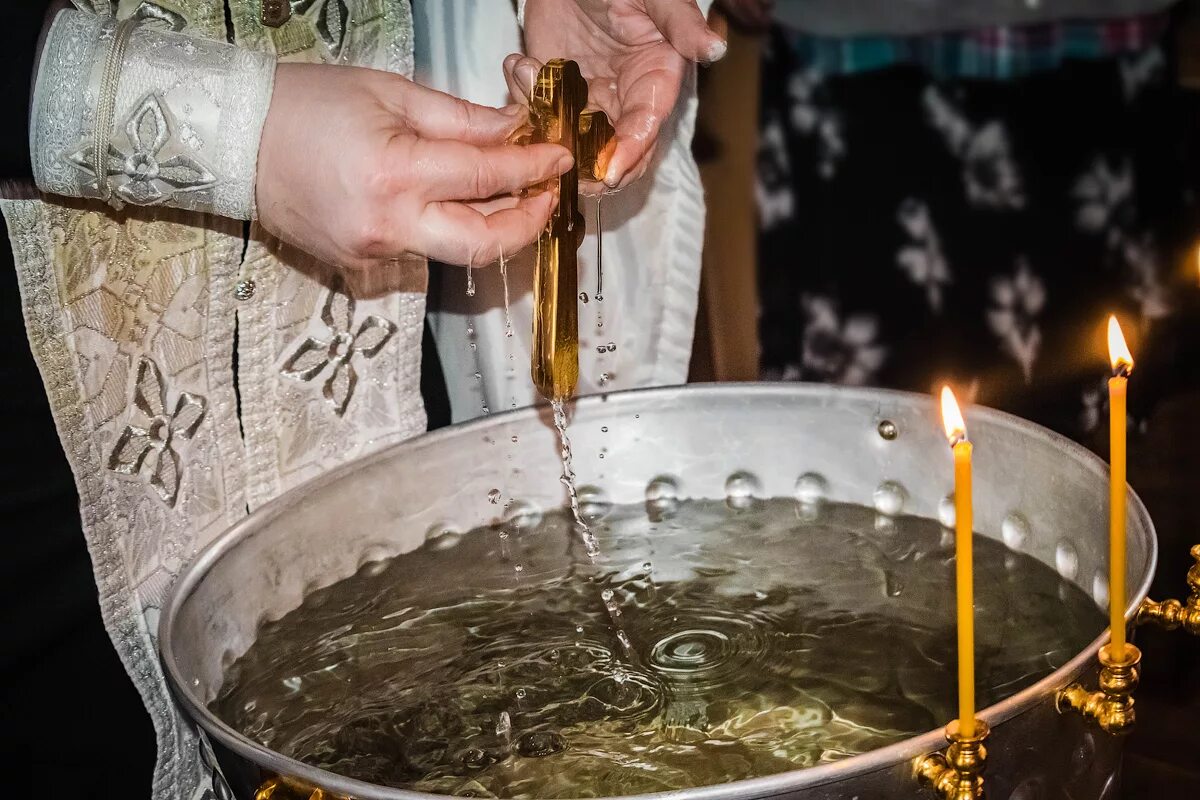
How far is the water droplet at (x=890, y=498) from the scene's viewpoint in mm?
815

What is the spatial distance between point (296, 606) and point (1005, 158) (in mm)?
1369

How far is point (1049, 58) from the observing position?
1.71 metres

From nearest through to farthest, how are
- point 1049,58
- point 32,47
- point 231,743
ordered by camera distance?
1. point 231,743
2. point 32,47
3. point 1049,58

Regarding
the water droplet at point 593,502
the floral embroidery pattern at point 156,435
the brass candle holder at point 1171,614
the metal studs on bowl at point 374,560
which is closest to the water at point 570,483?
the water droplet at point 593,502

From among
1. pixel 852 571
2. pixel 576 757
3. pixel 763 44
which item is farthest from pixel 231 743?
pixel 763 44

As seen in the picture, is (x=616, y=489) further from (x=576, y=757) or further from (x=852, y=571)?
(x=576, y=757)

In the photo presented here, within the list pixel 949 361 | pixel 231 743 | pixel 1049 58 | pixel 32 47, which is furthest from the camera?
pixel 949 361

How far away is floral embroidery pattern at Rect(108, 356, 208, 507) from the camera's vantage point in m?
0.80

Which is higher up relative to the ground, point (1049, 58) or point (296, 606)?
point (1049, 58)

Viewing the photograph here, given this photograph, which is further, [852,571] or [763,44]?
[763,44]

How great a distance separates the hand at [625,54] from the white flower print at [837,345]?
102 cm

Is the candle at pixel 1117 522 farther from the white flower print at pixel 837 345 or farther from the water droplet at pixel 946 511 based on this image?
the white flower print at pixel 837 345

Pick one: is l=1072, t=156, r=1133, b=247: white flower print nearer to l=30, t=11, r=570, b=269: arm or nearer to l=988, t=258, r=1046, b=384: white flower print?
l=988, t=258, r=1046, b=384: white flower print

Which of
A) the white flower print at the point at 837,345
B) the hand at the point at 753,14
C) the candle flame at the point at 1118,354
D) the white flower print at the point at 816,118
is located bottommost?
the white flower print at the point at 837,345
